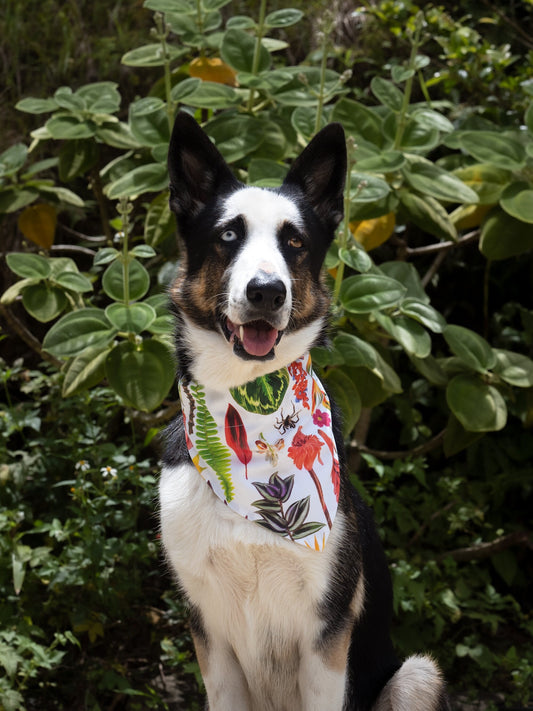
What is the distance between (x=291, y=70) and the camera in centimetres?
359

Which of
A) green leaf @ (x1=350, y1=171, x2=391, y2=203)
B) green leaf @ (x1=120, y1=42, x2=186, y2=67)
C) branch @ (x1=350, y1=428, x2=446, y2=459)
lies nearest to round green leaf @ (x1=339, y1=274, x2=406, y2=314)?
green leaf @ (x1=350, y1=171, x2=391, y2=203)

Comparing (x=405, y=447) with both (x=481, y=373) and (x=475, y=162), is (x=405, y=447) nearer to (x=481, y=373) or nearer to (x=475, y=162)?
(x=481, y=373)

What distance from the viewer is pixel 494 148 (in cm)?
347

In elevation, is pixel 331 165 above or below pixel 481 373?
above

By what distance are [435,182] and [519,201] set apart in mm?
342

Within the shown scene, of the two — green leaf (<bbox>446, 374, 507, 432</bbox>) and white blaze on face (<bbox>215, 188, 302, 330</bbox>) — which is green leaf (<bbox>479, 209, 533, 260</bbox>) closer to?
green leaf (<bbox>446, 374, 507, 432</bbox>)

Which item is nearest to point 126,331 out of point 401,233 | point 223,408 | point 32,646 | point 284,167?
point 223,408

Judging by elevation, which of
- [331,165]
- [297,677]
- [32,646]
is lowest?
[32,646]

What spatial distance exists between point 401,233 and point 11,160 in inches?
74.3

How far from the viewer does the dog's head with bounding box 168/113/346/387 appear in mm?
2262

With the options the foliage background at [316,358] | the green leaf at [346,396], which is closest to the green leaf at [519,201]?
the foliage background at [316,358]

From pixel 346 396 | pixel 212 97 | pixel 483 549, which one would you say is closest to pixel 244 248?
pixel 346 396

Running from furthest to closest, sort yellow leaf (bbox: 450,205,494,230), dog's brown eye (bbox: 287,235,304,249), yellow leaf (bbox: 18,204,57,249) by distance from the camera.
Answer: yellow leaf (bbox: 18,204,57,249), yellow leaf (bbox: 450,205,494,230), dog's brown eye (bbox: 287,235,304,249)

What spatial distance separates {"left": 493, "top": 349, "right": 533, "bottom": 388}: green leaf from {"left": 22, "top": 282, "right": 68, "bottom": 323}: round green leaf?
175 centimetres
